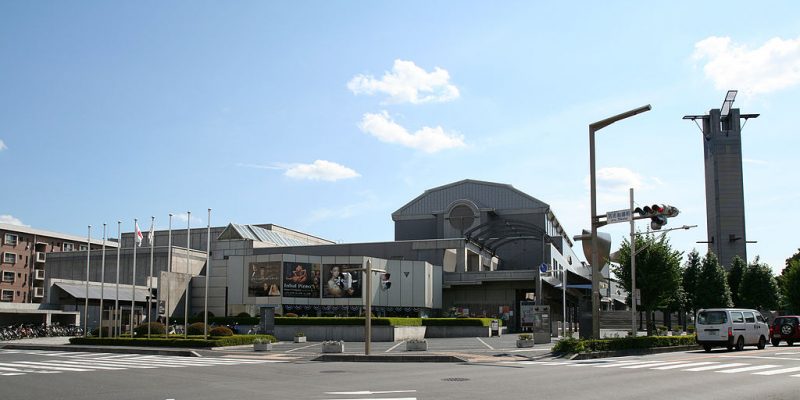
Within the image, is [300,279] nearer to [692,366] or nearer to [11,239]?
[692,366]

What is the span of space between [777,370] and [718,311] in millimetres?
10610

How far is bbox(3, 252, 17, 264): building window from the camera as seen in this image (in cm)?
8088

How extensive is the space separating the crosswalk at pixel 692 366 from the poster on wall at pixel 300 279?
3299 centimetres

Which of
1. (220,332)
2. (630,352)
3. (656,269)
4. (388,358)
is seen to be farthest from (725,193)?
(388,358)

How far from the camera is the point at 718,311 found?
2964 centimetres

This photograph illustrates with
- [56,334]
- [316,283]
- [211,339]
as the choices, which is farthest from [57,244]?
[211,339]

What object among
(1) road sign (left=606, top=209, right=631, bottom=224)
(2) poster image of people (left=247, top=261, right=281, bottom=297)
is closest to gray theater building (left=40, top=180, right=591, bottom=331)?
(2) poster image of people (left=247, top=261, right=281, bottom=297)

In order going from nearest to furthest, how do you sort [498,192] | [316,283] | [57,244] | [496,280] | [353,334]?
[353,334] < [316,283] < [496,280] < [498,192] < [57,244]

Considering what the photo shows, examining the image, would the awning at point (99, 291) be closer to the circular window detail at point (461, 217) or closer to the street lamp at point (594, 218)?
the circular window detail at point (461, 217)

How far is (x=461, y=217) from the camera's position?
264 feet

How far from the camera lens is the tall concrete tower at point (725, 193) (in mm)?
90438

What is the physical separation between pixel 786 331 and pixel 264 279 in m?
36.4

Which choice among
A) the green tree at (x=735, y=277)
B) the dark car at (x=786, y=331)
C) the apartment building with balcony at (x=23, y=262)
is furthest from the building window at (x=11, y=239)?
the green tree at (x=735, y=277)

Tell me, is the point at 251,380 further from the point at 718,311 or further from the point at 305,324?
the point at 305,324
